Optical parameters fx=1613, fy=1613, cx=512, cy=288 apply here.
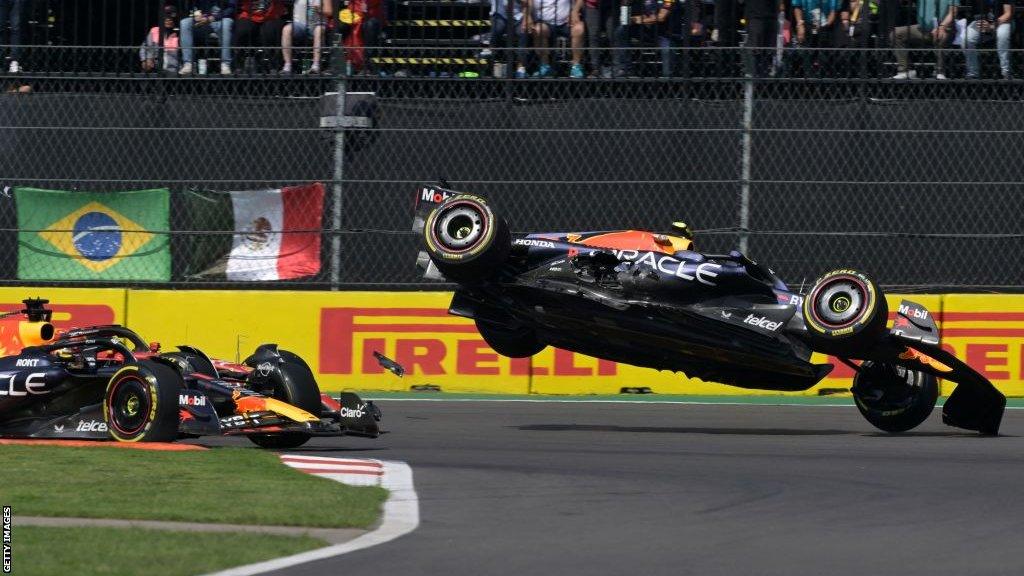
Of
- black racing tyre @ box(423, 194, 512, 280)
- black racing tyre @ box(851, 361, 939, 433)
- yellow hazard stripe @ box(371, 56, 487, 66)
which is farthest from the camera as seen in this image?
yellow hazard stripe @ box(371, 56, 487, 66)

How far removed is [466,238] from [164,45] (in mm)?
5612

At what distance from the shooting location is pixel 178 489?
8.11 m

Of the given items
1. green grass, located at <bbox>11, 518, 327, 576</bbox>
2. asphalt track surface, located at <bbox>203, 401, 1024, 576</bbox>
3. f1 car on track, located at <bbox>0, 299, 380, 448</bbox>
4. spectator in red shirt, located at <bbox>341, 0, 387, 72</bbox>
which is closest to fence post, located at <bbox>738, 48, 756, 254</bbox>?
asphalt track surface, located at <bbox>203, 401, 1024, 576</bbox>

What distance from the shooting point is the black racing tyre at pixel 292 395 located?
10.4m

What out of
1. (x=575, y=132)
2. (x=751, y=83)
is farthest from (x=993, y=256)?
(x=575, y=132)

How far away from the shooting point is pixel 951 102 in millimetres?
14422

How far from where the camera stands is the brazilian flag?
1477cm

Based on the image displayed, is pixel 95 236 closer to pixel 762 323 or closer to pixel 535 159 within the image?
pixel 535 159

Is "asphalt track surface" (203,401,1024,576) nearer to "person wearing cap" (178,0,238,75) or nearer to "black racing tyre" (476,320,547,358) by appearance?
"black racing tyre" (476,320,547,358)

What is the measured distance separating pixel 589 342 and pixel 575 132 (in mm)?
3616

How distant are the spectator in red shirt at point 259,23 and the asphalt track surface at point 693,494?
4.57 meters

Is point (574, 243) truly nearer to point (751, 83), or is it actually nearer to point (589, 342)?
point (589, 342)

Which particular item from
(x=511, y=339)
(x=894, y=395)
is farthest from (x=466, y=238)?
(x=894, y=395)

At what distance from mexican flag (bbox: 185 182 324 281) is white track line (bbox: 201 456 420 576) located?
5.68m
